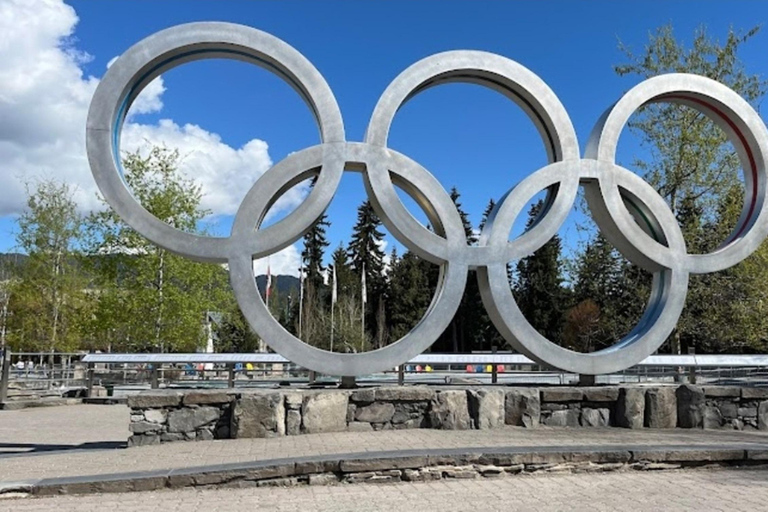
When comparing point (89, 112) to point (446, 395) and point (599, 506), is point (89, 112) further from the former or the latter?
point (599, 506)

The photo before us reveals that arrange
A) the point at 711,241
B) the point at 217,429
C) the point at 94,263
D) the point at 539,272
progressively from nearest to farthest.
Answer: the point at 217,429
the point at 711,241
the point at 94,263
the point at 539,272

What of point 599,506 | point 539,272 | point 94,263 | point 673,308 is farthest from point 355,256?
point 599,506

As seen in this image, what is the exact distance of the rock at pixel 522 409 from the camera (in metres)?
8.27

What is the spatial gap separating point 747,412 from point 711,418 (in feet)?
2.00

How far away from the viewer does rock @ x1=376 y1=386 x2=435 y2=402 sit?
804 centimetres

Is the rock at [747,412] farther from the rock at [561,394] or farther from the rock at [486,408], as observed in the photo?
the rock at [486,408]

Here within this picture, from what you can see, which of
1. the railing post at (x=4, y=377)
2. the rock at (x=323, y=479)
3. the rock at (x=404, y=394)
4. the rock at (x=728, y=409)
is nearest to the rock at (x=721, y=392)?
the rock at (x=728, y=409)

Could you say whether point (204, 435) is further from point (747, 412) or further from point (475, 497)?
point (747, 412)

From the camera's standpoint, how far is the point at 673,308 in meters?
8.83

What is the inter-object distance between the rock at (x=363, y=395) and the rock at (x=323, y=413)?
18cm

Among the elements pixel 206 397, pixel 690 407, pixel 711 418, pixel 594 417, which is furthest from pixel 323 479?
pixel 711 418

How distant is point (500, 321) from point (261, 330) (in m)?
3.09

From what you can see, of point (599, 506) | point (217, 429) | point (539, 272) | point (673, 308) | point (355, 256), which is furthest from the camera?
point (355, 256)

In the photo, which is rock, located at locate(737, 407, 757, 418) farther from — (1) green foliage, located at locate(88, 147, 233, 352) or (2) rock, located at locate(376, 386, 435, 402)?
(1) green foliage, located at locate(88, 147, 233, 352)
